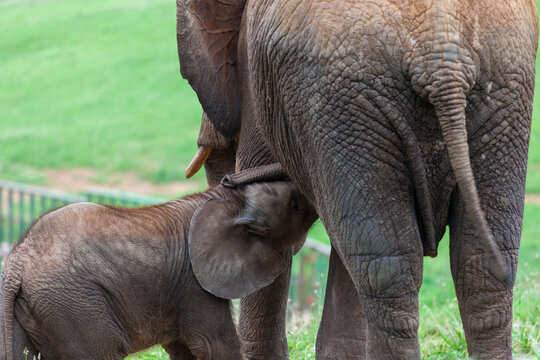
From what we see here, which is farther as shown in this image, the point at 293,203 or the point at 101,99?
the point at 101,99

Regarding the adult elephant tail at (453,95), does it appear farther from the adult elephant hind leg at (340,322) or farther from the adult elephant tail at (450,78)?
the adult elephant hind leg at (340,322)

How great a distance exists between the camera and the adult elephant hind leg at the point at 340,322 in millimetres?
4289

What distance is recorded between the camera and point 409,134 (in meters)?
2.89

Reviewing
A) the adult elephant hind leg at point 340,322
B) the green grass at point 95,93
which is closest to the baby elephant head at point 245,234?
the adult elephant hind leg at point 340,322

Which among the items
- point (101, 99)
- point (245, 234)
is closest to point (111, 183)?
point (101, 99)

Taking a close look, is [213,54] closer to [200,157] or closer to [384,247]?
[200,157]

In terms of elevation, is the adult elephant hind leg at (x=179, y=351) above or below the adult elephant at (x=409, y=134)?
below

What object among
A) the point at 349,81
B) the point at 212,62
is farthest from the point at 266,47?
the point at 212,62

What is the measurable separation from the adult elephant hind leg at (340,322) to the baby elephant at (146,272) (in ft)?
0.82

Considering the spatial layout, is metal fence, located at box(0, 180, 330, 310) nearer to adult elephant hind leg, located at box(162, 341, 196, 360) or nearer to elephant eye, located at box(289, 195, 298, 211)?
adult elephant hind leg, located at box(162, 341, 196, 360)

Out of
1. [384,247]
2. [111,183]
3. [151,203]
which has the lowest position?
[111,183]

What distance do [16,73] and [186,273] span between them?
64.0 feet

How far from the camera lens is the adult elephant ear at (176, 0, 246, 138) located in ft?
13.9

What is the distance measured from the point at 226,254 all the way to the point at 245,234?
0.42 feet
